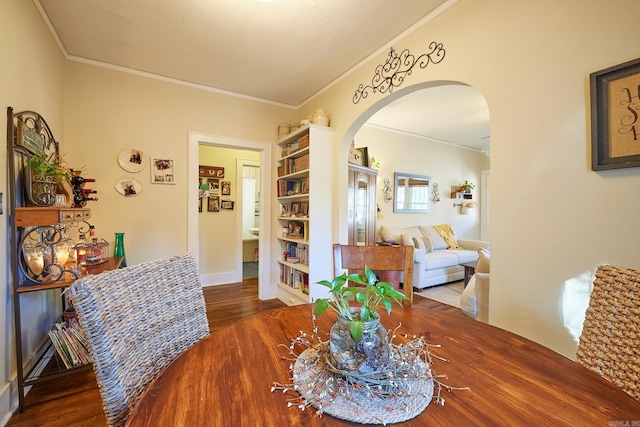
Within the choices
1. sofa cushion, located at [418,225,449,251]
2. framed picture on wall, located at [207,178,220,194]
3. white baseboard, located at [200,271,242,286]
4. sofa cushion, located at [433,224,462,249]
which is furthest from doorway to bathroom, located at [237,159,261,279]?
sofa cushion, located at [433,224,462,249]

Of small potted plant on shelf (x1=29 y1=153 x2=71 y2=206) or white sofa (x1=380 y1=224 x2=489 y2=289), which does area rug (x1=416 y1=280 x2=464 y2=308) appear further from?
small potted plant on shelf (x1=29 y1=153 x2=71 y2=206)

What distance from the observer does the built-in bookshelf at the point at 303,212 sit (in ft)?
9.21

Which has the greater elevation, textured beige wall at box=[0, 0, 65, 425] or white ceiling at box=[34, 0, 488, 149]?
white ceiling at box=[34, 0, 488, 149]

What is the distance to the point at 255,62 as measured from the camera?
256 cm

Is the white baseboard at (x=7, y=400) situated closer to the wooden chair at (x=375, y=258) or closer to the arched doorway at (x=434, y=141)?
the wooden chair at (x=375, y=258)

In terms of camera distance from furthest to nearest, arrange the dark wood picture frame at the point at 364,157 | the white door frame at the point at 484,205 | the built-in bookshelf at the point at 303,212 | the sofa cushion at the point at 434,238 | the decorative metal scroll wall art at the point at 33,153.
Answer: the white door frame at the point at 484,205, the sofa cushion at the point at 434,238, the dark wood picture frame at the point at 364,157, the built-in bookshelf at the point at 303,212, the decorative metal scroll wall art at the point at 33,153

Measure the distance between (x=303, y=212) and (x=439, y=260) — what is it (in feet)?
7.78

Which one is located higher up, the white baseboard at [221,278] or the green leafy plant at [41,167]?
the green leafy plant at [41,167]

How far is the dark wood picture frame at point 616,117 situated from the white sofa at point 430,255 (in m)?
2.84

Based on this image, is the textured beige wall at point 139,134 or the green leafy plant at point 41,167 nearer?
the green leafy plant at point 41,167

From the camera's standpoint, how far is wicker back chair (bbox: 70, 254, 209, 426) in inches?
25.6

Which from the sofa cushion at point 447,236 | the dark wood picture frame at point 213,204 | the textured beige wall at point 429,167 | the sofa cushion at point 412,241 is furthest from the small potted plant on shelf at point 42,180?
the sofa cushion at point 447,236

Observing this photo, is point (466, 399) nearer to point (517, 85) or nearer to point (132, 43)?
A: point (517, 85)

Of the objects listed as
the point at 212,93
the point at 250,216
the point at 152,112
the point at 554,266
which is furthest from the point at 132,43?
the point at 250,216
